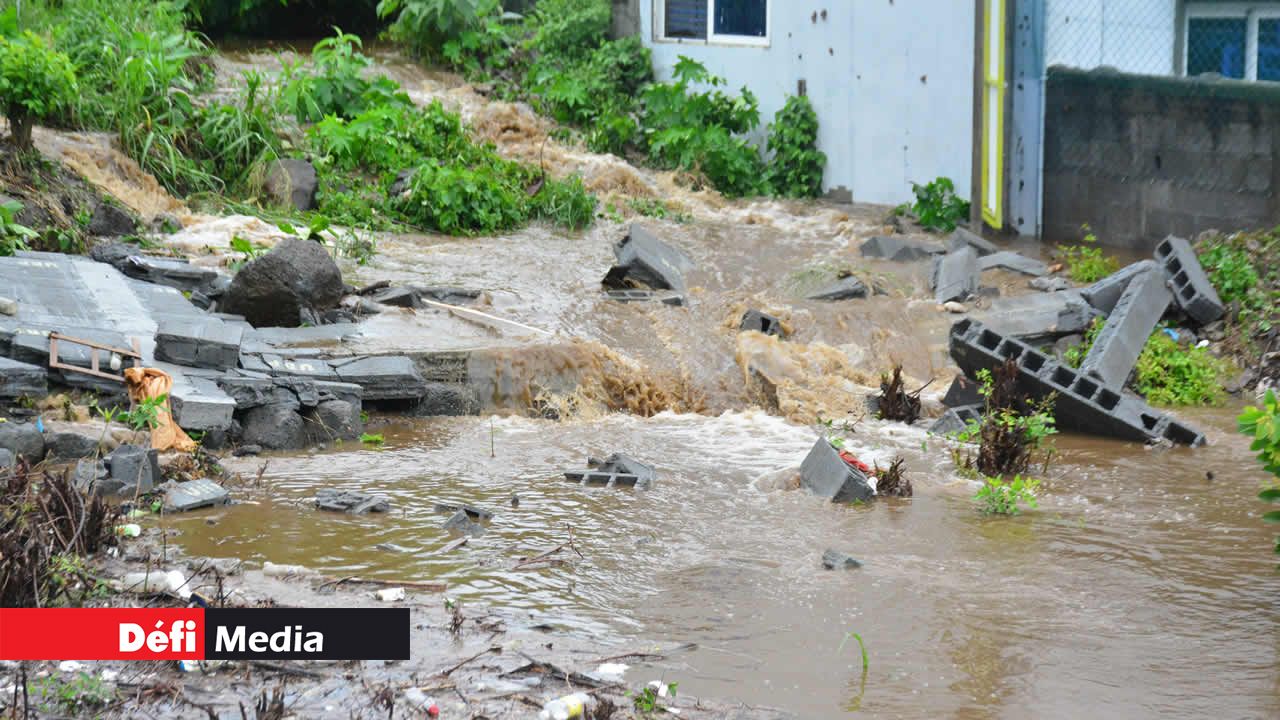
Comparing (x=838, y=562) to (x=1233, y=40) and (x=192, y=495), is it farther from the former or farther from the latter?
(x=1233, y=40)

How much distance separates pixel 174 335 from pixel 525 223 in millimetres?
5863

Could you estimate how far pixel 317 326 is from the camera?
967 cm

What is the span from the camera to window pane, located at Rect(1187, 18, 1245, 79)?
12.0 meters

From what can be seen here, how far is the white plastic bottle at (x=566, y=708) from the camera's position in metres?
4.39

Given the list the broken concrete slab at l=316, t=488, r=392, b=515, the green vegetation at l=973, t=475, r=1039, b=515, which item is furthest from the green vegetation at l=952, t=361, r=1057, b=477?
the broken concrete slab at l=316, t=488, r=392, b=515

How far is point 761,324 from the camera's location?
10633 millimetres

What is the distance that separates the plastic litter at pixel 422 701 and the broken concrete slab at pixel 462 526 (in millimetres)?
2149

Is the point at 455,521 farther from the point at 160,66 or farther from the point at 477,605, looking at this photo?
the point at 160,66

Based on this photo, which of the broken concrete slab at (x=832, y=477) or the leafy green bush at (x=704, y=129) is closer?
the broken concrete slab at (x=832, y=477)

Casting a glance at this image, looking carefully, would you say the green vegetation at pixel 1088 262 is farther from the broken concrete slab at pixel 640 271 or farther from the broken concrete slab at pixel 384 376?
the broken concrete slab at pixel 384 376

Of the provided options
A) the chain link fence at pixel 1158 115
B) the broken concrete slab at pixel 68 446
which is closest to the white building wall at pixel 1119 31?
the chain link fence at pixel 1158 115

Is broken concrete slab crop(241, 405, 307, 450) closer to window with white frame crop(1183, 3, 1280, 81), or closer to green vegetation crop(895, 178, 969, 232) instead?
green vegetation crop(895, 178, 969, 232)

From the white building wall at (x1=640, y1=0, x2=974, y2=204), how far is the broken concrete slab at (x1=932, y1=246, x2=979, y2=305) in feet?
6.77

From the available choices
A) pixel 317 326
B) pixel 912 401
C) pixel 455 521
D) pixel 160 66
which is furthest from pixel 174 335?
pixel 160 66
